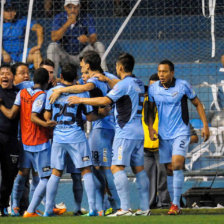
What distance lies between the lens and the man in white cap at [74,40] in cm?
1062

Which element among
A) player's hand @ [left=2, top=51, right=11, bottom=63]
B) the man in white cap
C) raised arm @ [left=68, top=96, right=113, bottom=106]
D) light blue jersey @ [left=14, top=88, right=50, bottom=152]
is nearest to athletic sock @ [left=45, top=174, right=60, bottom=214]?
light blue jersey @ [left=14, top=88, right=50, bottom=152]

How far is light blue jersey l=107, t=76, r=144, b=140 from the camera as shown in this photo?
6336 mm

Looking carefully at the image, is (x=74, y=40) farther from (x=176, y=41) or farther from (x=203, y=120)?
(x=203, y=120)

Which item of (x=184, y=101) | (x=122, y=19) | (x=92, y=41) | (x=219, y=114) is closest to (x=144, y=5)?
(x=122, y=19)

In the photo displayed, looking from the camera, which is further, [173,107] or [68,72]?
[173,107]

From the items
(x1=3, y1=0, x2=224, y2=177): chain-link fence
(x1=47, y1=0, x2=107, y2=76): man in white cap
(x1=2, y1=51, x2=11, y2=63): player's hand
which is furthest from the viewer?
(x1=2, y1=51, x2=11, y2=63): player's hand

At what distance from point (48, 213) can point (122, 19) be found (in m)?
6.13

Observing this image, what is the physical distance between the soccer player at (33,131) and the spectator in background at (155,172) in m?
1.74

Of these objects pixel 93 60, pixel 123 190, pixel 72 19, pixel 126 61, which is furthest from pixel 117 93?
pixel 72 19

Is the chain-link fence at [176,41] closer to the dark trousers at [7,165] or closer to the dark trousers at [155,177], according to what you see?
the dark trousers at [155,177]

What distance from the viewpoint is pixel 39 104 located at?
22.6ft

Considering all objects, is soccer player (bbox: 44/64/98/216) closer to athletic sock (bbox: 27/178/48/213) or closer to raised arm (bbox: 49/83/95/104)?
raised arm (bbox: 49/83/95/104)

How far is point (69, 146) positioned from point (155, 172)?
2178mm

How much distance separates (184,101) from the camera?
6957mm
